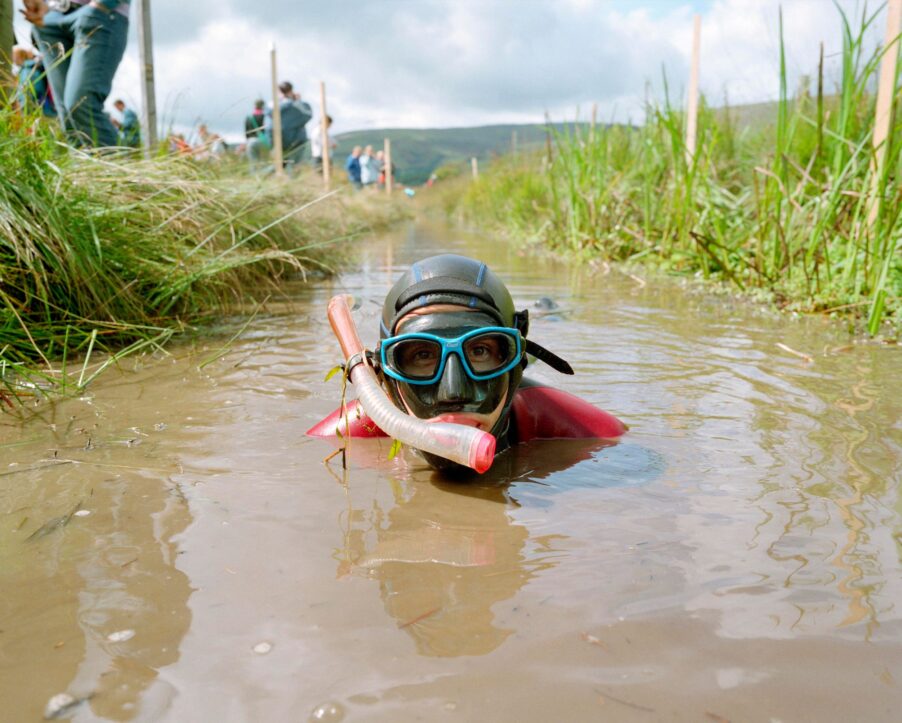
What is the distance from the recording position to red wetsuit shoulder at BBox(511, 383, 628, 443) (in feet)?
9.86

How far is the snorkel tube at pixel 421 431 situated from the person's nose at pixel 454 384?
0.35ft

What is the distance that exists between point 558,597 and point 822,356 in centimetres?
297

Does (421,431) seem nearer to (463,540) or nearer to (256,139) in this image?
(463,540)

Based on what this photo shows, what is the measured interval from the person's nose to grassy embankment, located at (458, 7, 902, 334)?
2.99 m

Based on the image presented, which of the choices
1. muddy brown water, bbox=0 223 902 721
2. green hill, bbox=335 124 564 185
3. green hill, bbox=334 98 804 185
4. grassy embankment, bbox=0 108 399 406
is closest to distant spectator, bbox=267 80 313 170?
grassy embankment, bbox=0 108 399 406

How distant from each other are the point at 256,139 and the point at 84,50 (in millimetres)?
6154

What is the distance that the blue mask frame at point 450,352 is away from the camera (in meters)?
2.36

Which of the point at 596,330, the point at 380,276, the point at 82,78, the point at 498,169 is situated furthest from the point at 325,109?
the point at 596,330

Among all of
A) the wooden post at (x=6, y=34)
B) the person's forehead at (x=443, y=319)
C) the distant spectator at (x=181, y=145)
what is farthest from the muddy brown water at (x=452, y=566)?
the distant spectator at (x=181, y=145)

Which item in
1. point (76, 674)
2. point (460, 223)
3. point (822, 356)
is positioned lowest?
point (76, 674)

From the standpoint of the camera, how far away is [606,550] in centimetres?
198

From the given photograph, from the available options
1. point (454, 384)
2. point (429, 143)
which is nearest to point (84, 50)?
point (454, 384)

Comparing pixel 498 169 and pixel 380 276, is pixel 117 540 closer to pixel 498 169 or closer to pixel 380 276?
pixel 380 276

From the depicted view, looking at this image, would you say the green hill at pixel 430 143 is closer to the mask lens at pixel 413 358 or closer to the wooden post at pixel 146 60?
the wooden post at pixel 146 60
